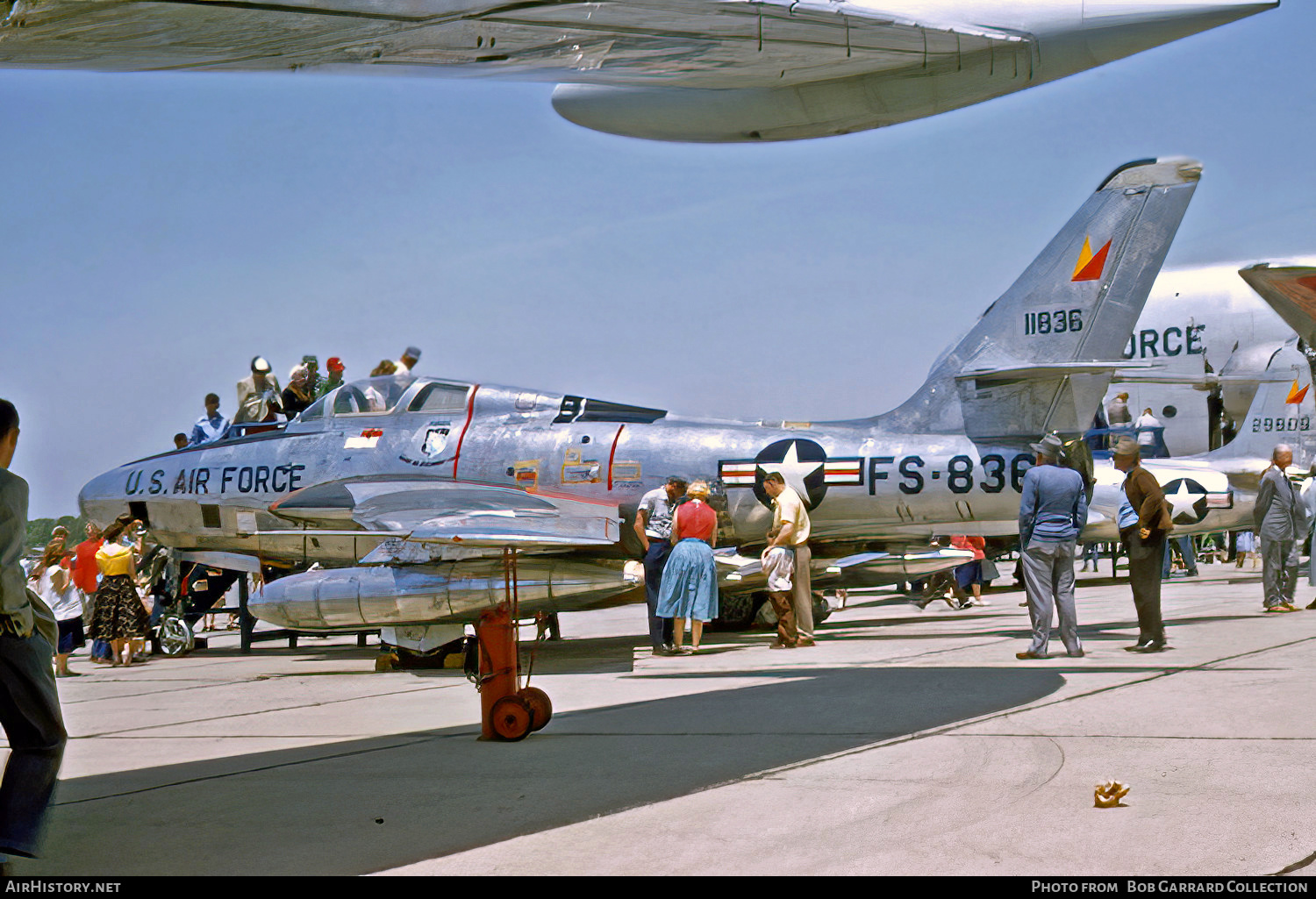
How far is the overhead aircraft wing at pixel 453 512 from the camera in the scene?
772cm

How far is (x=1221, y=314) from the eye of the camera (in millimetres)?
26406

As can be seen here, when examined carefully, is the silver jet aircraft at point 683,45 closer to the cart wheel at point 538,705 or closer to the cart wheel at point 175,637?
the cart wheel at point 538,705

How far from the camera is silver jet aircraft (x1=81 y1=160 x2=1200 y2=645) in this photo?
11289 mm

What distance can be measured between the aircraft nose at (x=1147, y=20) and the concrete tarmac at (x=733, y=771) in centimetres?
337

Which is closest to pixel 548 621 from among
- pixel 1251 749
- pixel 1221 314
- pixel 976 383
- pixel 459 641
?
pixel 459 641

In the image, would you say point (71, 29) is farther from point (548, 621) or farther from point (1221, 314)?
point (1221, 314)

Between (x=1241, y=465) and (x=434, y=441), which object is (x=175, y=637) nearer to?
(x=434, y=441)

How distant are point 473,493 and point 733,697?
421 cm

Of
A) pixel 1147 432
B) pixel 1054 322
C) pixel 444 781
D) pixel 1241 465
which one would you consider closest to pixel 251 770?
pixel 444 781

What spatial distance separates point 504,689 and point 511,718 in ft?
0.84

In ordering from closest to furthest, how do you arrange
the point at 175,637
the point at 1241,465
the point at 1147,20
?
1. the point at 1147,20
2. the point at 175,637
3. the point at 1241,465

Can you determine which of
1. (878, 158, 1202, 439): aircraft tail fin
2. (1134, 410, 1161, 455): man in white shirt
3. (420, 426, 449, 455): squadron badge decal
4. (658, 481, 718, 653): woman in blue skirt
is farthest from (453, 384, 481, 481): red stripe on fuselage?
(1134, 410, 1161, 455): man in white shirt

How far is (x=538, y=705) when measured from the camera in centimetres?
743
